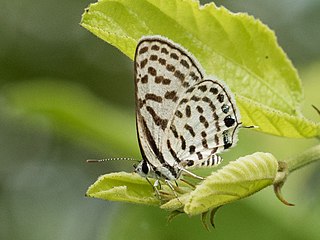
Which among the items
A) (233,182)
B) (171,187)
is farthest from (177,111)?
(233,182)

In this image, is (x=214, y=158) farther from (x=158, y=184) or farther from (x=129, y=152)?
(x=129, y=152)

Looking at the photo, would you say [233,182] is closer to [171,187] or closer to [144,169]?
[171,187]

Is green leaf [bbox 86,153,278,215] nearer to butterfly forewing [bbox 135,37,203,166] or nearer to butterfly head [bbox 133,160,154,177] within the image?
butterfly head [bbox 133,160,154,177]

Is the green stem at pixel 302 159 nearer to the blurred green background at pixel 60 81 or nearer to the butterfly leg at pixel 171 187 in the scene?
the butterfly leg at pixel 171 187

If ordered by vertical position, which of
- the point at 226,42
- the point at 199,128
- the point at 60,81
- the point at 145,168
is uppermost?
the point at 226,42

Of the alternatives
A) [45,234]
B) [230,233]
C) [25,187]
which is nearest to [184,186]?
[230,233]

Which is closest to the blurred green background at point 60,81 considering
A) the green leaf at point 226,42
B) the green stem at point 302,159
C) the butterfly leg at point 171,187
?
the green leaf at point 226,42

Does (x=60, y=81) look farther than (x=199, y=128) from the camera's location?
Yes

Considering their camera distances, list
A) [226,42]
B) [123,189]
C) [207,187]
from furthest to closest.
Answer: [226,42]
[123,189]
[207,187]
